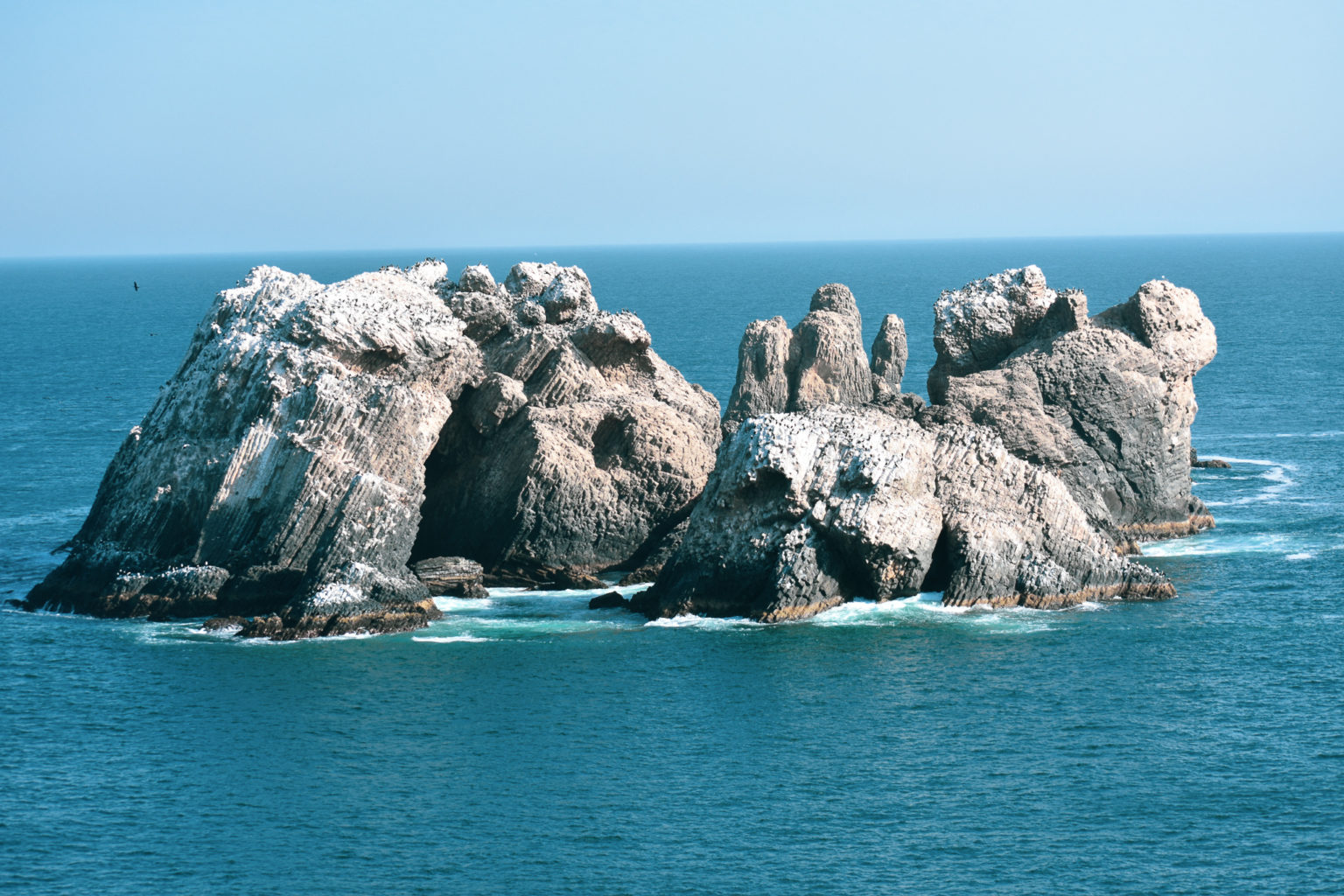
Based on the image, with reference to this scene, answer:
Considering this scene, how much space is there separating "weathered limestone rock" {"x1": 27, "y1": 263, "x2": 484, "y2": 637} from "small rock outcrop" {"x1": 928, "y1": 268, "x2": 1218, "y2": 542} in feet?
82.2

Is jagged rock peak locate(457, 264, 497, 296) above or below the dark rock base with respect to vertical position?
above

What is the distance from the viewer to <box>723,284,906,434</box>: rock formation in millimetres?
93438

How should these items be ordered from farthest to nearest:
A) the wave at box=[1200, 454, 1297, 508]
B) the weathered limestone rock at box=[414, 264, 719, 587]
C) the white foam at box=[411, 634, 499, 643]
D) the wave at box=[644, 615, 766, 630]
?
the wave at box=[1200, 454, 1297, 508] → the weathered limestone rock at box=[414, 264, 719, 587] → the wave at box=[644, 615, 766, 630] → the white foam at box=[411, 634, 499, 643]

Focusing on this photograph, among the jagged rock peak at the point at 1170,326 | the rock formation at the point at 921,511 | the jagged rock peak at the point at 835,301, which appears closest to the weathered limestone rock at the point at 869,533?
the rock formation at the point at 921,511

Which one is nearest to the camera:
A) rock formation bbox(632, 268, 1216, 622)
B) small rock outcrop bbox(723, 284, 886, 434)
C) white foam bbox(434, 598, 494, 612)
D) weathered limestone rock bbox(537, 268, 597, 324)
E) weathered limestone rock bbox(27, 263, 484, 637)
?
rock formation bbox(632, 268, 1216, 622)

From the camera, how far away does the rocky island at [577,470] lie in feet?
201

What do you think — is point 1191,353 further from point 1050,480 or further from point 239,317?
point 239,317

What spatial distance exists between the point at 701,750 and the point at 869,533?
15.2 meters

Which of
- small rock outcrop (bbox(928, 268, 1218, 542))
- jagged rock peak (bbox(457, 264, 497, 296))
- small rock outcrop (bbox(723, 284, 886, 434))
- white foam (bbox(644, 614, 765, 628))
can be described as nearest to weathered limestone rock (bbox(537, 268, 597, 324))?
jagged rock peak (bbox(457, 264, 497, 296))

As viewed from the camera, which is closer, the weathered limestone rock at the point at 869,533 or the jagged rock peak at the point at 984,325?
the weathered limestone rock at the point at 869,533

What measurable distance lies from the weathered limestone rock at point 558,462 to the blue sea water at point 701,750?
4485 millimetres

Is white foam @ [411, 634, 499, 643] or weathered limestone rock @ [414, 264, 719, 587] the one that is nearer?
white foam @ [411, 634, 499, 643]

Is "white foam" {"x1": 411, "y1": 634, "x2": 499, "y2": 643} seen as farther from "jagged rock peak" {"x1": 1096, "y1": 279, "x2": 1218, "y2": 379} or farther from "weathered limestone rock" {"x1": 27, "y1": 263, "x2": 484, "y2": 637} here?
"jagged rock peak" {"x1": 1096, "y1": 279, "x2": 1218, "y2": 379}

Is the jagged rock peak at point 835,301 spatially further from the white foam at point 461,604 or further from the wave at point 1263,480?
the white foam at point 461,604
